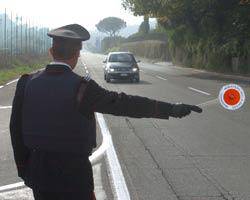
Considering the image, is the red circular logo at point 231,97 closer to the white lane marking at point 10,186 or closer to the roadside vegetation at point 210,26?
the white lane marking at point 10,186

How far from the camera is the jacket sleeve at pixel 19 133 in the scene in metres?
3.46

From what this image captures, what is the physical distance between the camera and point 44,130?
3305 millimetres

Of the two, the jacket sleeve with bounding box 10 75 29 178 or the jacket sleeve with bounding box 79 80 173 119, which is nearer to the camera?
the jacket sleeve with bounding box 79 80 173 119

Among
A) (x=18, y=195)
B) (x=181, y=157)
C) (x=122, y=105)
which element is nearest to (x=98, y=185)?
(x=18, y=195)

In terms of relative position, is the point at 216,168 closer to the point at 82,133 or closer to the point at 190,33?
the point at 82,133

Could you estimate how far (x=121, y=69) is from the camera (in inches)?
1175

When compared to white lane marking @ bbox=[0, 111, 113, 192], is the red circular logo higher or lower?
higher

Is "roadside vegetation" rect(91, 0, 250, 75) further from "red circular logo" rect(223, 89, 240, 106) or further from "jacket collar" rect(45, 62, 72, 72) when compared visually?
"jacket collar" rect(45, 62, 72, 72)

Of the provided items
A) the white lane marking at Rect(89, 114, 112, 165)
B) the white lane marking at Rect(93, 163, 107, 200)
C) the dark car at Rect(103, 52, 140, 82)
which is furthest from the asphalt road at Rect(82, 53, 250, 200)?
the dark car at Rect(103, 52, 140, 82)

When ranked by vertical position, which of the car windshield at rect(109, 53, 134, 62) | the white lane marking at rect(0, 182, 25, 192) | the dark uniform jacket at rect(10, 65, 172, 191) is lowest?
the car windshield at rect(109, 53, 134, 62)

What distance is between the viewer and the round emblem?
4.09 m

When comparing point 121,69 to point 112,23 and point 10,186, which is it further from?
point 112,23

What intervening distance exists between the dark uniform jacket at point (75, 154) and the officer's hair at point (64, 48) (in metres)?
0.06

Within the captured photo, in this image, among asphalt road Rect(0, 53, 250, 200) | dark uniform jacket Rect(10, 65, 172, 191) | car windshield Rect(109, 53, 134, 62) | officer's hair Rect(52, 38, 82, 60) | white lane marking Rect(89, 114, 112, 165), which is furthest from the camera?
car windshield Rect(109, 53, 134, 62)
